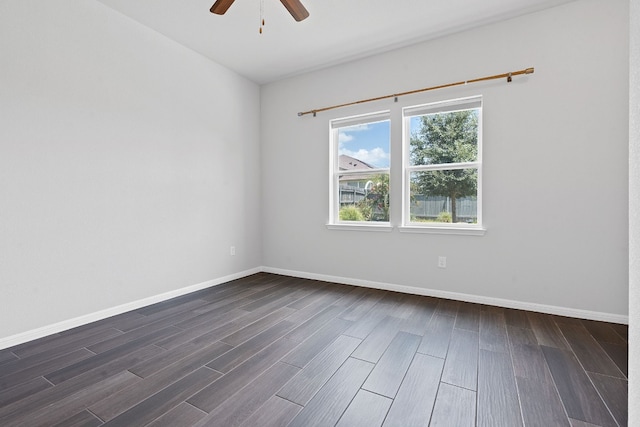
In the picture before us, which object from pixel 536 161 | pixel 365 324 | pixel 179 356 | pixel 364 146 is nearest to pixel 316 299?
pixel 365 324

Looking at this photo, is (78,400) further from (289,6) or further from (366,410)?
(289,6)

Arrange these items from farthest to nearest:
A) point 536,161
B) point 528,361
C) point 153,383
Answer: point 536,161, point 528,361, point 153,383

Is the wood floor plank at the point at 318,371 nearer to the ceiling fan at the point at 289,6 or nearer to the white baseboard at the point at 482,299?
the white baseboard at the point at 482,299

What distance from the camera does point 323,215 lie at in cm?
402

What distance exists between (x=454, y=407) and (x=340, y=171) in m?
2.91

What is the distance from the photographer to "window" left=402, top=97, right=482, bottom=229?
3176 mm

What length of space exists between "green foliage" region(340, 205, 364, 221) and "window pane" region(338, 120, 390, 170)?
513 millimetres

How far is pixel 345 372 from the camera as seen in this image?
6.13ft

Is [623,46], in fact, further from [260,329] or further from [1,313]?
[1,313]

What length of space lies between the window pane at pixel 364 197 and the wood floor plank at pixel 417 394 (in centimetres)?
195

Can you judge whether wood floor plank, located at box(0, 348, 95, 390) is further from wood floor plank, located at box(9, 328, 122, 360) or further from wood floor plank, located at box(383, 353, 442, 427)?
wood floor plank, located at box(383, 353, 442, 427)

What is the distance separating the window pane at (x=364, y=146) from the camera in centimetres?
371

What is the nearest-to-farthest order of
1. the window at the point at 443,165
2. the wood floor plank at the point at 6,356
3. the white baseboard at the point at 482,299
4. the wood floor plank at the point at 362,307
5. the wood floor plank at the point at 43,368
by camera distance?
the wood floor plank at the point at 43,368, the wood floor plank at the point at 6,356, the white baseboard at the point at 482,299, the wood floor plank at the point at 362,307, the window at the point at 443,165

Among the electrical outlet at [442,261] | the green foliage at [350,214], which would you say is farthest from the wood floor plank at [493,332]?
the green foliage at [350,214]
